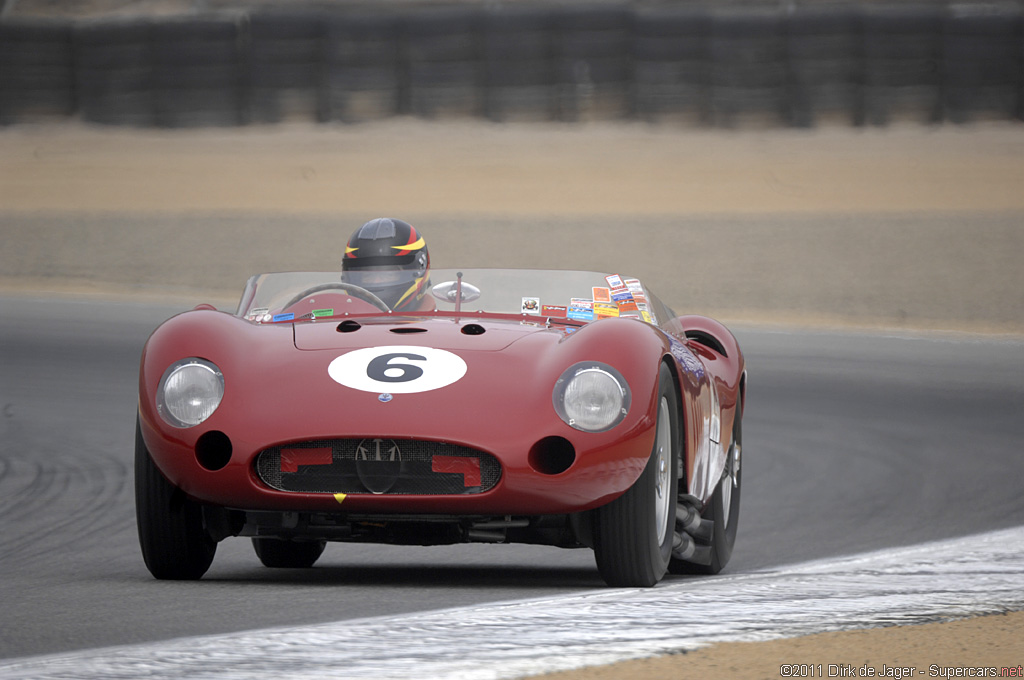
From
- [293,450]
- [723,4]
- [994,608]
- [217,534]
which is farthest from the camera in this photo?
[723,4]

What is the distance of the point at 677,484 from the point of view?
15.8ft

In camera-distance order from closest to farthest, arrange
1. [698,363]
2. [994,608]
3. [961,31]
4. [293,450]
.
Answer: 1. [994,608]
2. [293,450]
3. [698,363]
4. [961,31]

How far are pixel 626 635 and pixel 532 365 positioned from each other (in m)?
1.27

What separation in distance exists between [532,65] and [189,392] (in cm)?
2093

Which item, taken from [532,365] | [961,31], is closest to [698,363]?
[532,365]

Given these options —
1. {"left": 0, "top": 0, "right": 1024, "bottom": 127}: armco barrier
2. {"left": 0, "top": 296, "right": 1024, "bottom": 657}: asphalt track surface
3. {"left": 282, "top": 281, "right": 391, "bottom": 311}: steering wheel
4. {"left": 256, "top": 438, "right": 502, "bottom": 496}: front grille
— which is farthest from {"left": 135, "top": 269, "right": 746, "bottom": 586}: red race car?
{"left": 0, "top": 0, "right": 1024, "bottom": 127}: armco barrier

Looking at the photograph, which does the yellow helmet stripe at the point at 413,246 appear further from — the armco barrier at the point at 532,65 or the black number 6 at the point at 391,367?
the armco barrier at the point at 532,65

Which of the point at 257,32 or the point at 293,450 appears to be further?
the point at 257,32

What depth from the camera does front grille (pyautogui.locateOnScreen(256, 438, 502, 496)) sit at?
4.26 meters

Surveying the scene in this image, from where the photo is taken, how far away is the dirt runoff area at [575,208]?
17641 mm

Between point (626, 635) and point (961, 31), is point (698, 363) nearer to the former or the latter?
point (626, 635)

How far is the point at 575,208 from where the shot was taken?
21812 mm

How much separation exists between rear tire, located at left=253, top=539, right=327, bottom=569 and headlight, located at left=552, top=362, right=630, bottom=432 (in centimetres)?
178

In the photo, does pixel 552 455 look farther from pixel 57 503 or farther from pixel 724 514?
pixel 57 503
